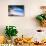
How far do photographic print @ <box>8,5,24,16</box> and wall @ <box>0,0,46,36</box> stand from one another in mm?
58

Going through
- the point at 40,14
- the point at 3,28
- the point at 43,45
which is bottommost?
the point at 43,45

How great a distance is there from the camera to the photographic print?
10.4 feet

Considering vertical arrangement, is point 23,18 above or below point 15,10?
below

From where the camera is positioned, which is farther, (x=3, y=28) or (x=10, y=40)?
(x=3, y=28)

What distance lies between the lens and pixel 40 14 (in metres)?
3.18

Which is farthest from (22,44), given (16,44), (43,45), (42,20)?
(42,20)

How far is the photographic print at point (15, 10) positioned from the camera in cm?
317

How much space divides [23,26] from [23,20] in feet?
0.37

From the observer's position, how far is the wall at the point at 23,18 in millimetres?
3178

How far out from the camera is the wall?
125 inches

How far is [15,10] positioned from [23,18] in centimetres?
21

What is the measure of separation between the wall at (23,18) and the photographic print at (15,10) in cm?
6

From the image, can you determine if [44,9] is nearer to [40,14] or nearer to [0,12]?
[40,14]

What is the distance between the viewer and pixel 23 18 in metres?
3.18
